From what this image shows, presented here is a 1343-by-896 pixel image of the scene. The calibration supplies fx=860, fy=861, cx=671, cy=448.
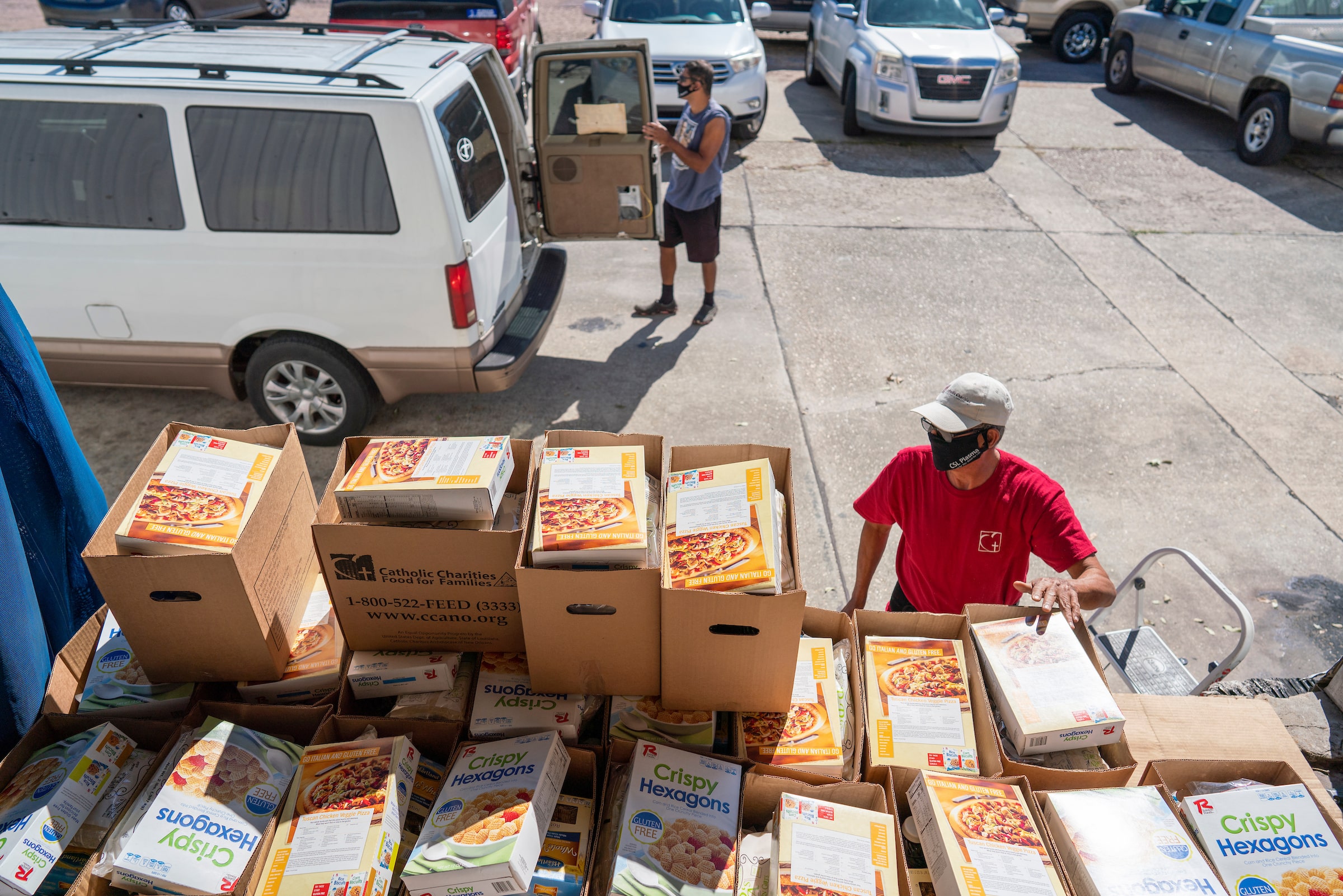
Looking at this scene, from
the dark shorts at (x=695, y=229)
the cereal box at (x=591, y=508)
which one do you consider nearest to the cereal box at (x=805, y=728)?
the cereal box at (x=591, y=508)

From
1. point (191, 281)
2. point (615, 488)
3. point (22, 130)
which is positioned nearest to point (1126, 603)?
point (615, 488)

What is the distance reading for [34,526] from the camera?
9.05ft

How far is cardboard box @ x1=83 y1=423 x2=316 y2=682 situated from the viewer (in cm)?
237

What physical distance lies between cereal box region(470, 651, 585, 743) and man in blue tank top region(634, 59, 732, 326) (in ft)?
13.4

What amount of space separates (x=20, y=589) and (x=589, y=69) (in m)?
4.44

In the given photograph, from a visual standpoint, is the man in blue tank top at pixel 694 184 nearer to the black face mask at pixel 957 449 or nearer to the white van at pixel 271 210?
the white van at pixel 271 210

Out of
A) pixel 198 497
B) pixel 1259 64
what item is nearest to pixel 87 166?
pixel 198 497

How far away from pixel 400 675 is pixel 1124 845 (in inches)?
77.3

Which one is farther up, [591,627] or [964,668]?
[591,627]

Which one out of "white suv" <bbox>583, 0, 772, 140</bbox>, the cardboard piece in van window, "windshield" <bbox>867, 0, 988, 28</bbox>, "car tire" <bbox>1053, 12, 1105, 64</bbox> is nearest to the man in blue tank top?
the cardboard piece in van window

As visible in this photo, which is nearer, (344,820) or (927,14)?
(344,820)

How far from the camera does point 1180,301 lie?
24.5 feet

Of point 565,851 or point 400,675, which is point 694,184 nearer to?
point 400,675

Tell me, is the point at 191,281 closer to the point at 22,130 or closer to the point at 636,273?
the point at 22,130
